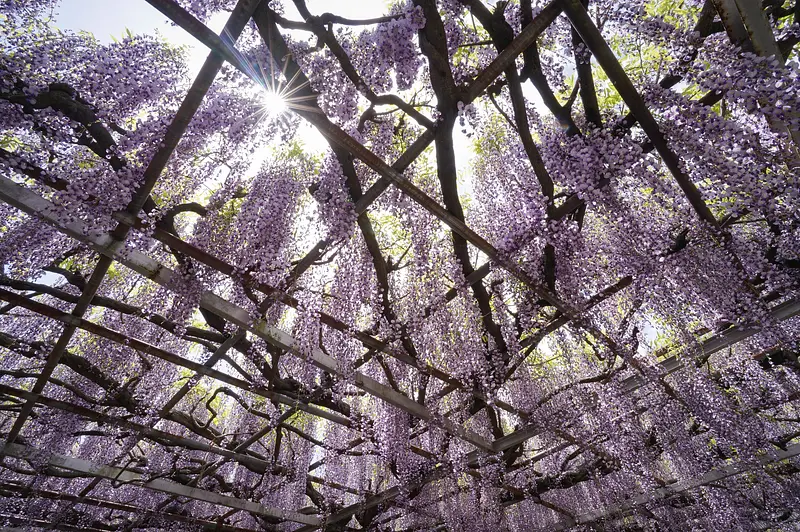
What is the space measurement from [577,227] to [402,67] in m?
2.33

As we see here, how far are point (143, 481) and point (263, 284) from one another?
5078 mm

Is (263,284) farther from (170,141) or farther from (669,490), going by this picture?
(669,490)

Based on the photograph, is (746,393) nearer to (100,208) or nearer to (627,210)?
(627,210)

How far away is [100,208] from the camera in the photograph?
2902mm

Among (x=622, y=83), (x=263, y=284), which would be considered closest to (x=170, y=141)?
(x=263, y=284)

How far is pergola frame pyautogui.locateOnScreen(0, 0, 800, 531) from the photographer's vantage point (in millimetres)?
2545

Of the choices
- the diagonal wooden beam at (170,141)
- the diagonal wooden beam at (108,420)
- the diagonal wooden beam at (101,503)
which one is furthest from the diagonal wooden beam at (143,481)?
the diagonal wooden beam at (170,141)

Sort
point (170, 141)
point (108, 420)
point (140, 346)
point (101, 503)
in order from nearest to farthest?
point (170, 141) < point (140, 346) < point (108, 420) < point (101, 503)

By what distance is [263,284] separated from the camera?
371cm

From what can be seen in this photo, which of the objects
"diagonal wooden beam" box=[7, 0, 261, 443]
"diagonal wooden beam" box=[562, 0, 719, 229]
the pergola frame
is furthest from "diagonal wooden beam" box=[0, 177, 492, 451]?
"diagonal wooden beam" box=[562, 0, 719, 229]

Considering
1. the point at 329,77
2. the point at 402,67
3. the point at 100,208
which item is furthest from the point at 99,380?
the point at 402,67

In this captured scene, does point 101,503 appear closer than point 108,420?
No

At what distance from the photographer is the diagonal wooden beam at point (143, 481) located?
5.81 meters

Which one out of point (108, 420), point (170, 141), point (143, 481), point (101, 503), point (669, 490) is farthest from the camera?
point (669, 490)
